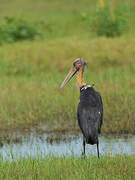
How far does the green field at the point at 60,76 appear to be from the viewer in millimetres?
8672

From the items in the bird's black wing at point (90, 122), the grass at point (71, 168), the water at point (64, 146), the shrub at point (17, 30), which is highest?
the shrub at point (17, 30)

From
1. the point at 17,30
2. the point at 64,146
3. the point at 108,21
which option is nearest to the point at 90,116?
the point at 64,146

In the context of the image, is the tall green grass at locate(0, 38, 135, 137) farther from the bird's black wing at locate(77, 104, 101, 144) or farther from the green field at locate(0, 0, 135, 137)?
the bird's black wing at locate(77, 104, 101, 144)

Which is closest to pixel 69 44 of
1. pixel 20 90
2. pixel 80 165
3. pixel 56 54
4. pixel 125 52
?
pixel 56 54

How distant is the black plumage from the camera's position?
614 centimetres

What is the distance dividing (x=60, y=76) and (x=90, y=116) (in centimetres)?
560

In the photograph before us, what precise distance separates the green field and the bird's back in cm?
189

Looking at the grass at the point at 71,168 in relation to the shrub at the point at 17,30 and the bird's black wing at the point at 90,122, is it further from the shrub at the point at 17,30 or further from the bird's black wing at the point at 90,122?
the shrub at the point at 17,30

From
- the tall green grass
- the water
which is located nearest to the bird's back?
the water

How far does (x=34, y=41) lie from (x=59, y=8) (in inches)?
204

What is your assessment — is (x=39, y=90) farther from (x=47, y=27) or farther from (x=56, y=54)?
(x=47, y=27)

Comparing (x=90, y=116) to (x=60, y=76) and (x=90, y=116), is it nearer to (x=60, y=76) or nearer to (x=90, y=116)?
(x=90, y=116)

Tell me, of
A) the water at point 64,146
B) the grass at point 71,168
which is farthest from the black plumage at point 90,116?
the water at point 64,146

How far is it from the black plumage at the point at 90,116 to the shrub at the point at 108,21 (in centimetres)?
866
